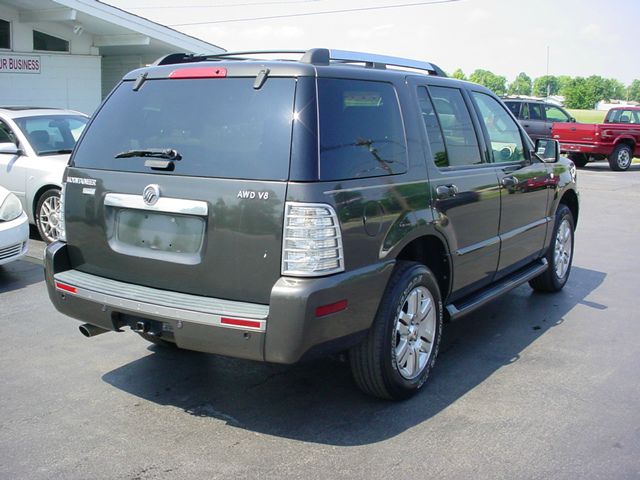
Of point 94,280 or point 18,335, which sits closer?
point 94,280

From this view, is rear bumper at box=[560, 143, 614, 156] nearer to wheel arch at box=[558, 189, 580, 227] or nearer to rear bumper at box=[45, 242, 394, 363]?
wheel arch at box=[558, 189, 580, 227]

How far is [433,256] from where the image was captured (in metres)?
4.78

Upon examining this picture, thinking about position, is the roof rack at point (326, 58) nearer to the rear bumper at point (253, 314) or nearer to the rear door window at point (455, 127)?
the rear door window at point (455, 127)

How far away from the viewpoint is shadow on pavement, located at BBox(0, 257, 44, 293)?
7.05 meters

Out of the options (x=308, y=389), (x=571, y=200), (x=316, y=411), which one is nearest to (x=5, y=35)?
(x=571, y=200)

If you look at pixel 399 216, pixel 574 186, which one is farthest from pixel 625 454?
pixel 574 186

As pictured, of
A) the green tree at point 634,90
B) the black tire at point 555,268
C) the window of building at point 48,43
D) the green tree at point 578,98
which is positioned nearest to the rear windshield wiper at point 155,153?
the black tire at point 555,268

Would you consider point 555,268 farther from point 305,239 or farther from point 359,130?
point 305,239

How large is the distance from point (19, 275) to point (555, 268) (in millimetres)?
5384

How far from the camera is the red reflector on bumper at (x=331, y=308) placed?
140 inches

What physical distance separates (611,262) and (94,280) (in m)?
6.52

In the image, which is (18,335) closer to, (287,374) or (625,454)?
(287,374)

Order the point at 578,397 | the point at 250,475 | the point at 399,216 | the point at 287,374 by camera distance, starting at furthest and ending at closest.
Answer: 1. the point at 287,374
2. the point at 578,397
3. the point at 399,216
4. the point at 250,475

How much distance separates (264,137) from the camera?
370 cm
